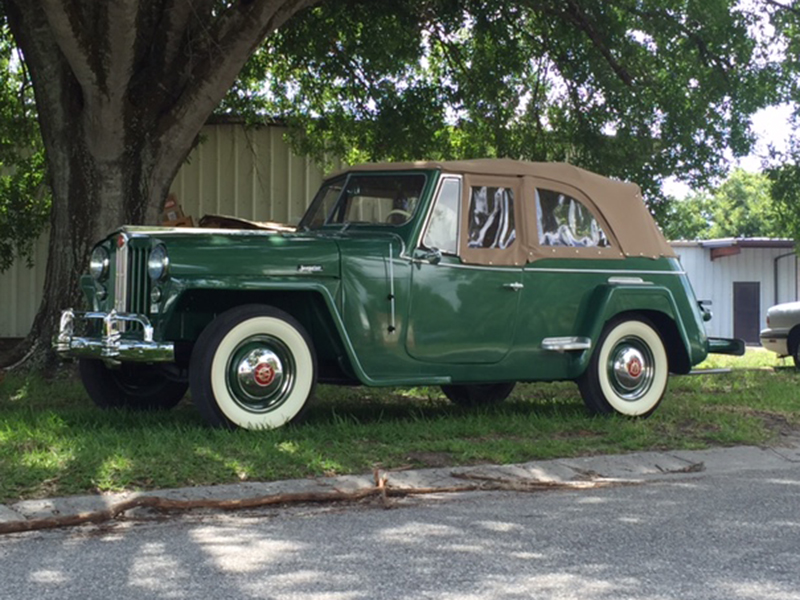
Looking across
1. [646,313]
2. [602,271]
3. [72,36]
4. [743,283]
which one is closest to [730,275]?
[743,283]

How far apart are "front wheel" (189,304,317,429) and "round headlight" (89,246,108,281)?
3.73 ft

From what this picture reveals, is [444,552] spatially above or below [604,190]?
below

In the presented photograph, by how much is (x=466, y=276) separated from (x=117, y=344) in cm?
259

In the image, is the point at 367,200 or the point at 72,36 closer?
the point at 367,200

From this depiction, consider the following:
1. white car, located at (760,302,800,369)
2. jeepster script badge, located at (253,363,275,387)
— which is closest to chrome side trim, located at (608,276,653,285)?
jeepster script badge, located at (253,363,275,387)

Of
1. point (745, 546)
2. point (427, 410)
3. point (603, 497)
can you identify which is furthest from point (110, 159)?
point (745, 546)

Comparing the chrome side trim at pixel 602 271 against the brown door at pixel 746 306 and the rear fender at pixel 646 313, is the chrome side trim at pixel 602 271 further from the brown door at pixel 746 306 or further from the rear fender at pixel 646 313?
the brown door at pixel 746 306

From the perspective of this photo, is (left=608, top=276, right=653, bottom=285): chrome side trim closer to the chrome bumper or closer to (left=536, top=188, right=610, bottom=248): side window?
(left=536, top=188, right=610, bottom=248): side window

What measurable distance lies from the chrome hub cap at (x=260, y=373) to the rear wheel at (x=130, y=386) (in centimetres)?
108

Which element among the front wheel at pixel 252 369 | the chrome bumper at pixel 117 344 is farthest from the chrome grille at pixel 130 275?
the front wheel at pixel 252 369

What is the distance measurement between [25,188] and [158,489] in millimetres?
11464

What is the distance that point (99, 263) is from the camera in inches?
327

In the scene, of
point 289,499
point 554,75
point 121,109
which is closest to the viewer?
point 289,499

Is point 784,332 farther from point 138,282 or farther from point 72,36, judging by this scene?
point 138,282
